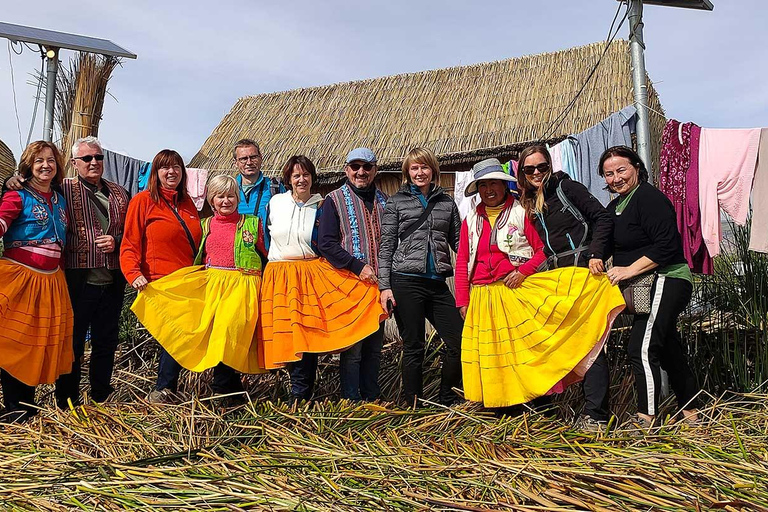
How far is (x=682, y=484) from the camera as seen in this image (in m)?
2.25

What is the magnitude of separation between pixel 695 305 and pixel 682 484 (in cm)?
326

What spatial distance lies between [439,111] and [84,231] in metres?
5.15

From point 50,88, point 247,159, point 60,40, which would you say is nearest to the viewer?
point 247,159

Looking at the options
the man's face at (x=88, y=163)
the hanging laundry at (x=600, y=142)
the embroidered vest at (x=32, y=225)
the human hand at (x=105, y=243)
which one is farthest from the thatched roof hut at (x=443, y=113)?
the embroidered vest at (x=32, y=225)

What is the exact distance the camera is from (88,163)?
4375 millimetres

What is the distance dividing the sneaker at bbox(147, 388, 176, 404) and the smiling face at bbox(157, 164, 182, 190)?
4.40 ft

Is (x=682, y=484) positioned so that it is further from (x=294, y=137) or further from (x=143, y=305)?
(x=294, y=137)

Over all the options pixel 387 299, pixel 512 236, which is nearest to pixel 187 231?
pixel 387 299

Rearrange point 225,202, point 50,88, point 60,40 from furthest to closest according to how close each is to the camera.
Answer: point 60,40 < point 50,88 < point 225,202

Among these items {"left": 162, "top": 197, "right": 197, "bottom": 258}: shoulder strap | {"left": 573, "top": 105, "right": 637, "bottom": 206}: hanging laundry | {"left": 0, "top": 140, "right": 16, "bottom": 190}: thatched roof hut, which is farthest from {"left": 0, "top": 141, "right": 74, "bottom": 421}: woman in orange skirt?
{"left": 573, "top": 105, "right": 637, "bottom": 206}: hanging laundry

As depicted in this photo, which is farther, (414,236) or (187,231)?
(187,231)

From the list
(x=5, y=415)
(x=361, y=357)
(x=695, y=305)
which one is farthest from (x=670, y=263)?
(x=5, y=415)

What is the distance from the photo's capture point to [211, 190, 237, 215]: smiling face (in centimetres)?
433

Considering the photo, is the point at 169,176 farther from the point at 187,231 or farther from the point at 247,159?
the point at 247,159
